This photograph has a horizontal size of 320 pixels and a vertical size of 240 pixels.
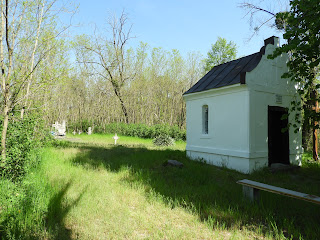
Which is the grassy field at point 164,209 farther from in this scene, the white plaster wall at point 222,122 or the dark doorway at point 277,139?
the dark doorway at point 277,139

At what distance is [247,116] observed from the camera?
28.1ft

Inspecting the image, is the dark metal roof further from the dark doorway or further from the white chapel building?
the dark doorway

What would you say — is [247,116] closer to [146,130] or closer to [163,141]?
[163,141]

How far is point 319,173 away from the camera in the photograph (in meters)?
9.01

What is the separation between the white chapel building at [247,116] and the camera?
28.4 ft

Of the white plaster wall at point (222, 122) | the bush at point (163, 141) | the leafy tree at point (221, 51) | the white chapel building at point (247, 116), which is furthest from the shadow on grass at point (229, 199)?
the leafy tree at point (221, 51)

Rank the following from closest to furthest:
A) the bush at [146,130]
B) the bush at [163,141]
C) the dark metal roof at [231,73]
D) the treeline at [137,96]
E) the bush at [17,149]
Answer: the bush at [17,149] → the dark metal roof at [231,73] → the bush at [163,141] → the bush at [146,130] → the treeline at [137,96]

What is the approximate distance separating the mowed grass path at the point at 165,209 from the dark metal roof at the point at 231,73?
164 inches

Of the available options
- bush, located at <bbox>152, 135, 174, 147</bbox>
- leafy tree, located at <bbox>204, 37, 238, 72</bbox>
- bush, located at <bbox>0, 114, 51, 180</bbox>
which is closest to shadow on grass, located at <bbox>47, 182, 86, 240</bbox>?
bush, located at <bbox>0, 114, 51, 180</bbox>

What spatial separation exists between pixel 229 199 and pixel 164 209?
5.66ft

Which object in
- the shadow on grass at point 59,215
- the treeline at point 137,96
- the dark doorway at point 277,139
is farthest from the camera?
the treeline at point 137,96

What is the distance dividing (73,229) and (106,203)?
43.6 inches

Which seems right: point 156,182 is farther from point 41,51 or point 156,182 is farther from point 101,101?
point 101,101

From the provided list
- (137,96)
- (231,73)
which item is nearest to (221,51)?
(137,96)
